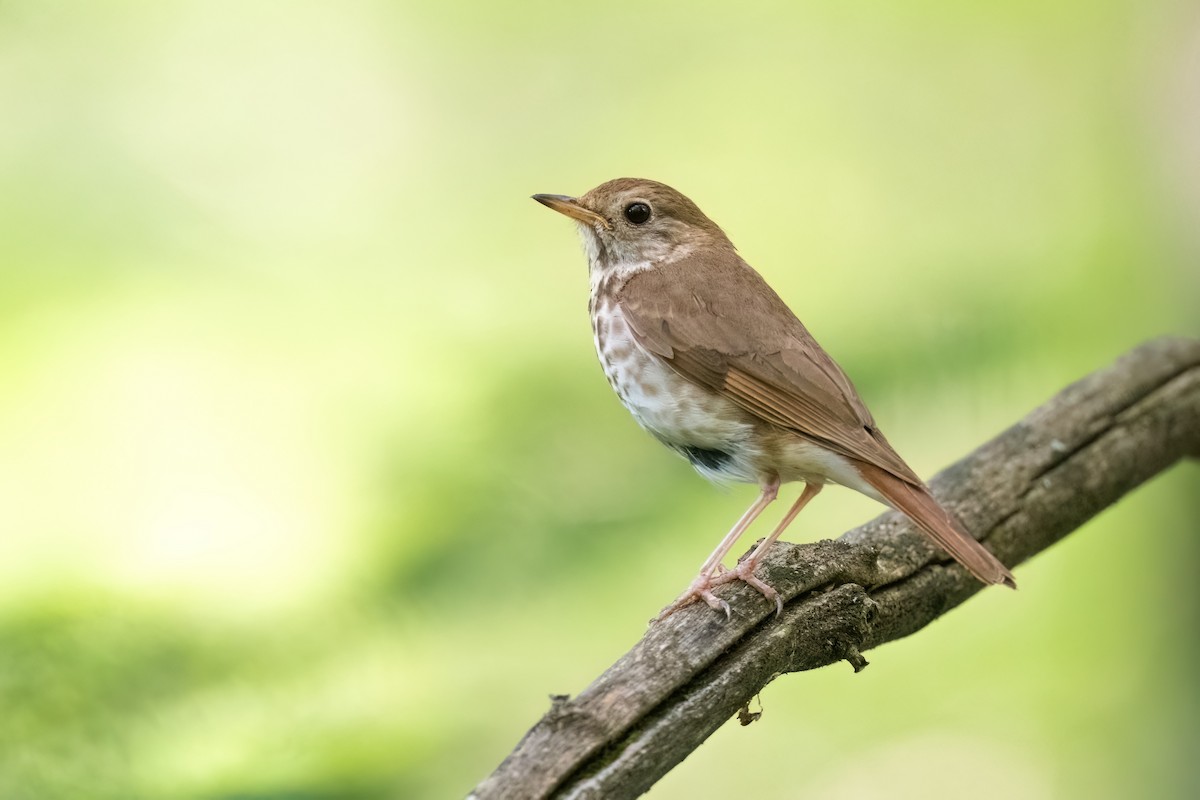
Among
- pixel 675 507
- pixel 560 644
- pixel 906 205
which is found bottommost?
pixel 675 507

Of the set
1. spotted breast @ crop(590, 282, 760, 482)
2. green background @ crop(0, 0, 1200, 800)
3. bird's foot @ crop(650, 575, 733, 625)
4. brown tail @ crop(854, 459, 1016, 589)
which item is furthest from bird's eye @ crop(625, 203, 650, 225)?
bird's foot @ crop(650, 575, 733, 625)

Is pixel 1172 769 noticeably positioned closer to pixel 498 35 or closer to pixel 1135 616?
pixel 1135 616

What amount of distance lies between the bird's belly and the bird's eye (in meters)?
0.37

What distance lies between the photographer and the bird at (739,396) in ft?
8.82

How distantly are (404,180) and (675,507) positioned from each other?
10.5ft

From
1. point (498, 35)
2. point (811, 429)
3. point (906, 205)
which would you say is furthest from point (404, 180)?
point (811, 429)

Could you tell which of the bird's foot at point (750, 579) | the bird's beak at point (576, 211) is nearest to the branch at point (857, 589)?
the bird's foot at point (750, 579)

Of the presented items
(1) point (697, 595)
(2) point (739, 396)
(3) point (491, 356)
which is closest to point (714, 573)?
(1) point (697, 595)

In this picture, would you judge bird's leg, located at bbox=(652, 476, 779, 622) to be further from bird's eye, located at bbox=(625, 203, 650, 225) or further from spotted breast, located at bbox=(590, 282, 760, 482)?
bird's eye, located at bbox=(625, 203, 650, 225)

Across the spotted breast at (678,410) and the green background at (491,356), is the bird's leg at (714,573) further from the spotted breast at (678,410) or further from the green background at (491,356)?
the green background at (491,356)

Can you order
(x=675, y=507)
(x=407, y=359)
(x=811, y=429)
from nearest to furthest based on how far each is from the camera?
1. (x=811, y=429)
2. (x=675, y=507)
3. (x=407, y=359)

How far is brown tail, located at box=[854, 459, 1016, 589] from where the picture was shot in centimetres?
249

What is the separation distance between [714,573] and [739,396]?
42 cm

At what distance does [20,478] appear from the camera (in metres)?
4.07
